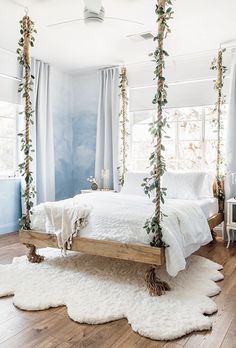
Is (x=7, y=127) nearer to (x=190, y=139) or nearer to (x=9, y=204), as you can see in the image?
(x=9, y=204)

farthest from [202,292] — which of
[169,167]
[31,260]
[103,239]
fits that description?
[169,167]

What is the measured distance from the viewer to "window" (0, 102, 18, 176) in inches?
193

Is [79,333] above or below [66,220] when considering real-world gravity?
below

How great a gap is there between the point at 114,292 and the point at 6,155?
10.7 ft

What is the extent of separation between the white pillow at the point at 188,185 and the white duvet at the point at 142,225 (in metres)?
0.69

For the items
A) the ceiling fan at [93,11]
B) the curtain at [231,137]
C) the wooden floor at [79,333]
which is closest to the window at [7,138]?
the ceiling fan at [93,11]

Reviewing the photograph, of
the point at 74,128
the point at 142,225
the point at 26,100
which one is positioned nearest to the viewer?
the point at 142,225

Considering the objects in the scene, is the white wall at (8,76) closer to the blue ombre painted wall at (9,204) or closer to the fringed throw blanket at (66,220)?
the blue ombre painted wall at (9,204)

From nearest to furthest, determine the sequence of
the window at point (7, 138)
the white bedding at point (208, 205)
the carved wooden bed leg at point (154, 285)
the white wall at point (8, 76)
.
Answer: the carved wooden bed leg at point (154, 285) → the white bedding at point (208, 205) → the white wall at point (8, 76) → the window at point (7, 138)

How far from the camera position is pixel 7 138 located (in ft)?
16.3

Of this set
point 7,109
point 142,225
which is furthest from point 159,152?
point 7,109

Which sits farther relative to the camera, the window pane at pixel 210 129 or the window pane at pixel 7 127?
the window pane at pixel 7 127

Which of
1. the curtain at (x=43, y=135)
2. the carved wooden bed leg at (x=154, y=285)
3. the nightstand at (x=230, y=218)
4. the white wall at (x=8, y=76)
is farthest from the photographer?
the curtain at (x=43, y=135)

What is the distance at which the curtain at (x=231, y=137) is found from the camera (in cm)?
433
